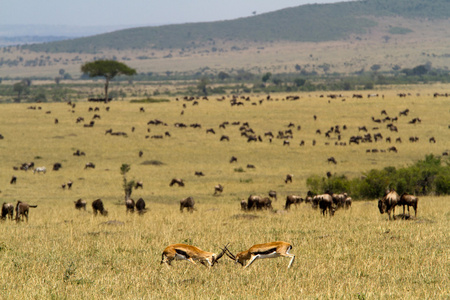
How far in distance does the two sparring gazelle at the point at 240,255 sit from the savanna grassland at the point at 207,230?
0.22 m

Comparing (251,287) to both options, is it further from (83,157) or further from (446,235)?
(83,157)

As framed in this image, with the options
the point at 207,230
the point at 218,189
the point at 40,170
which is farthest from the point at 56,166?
the point at 207,230

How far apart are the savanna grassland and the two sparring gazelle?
217 mm

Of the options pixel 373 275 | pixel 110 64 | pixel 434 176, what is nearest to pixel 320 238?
pixel 373 275

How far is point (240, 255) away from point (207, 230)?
5070mm

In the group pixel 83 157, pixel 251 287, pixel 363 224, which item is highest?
pixel 251 287

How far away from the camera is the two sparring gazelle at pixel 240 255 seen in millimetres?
9539

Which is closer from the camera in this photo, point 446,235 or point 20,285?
point 20,285

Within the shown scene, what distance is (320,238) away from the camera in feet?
43.9

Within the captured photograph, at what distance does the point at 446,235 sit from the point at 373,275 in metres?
4.39

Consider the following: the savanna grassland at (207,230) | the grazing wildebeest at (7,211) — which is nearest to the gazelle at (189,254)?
the savanna grassland at (207,230)

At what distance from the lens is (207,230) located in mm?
14977

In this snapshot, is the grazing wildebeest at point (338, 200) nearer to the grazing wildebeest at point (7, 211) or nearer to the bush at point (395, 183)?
the bush at point (395, 183)

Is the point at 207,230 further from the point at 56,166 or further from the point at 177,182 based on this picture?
the point at 56,166
